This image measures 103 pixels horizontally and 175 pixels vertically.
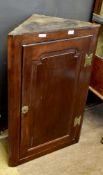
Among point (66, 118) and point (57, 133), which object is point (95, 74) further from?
point (57, 133)

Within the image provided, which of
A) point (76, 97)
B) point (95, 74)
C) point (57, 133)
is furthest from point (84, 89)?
point (57, 133)

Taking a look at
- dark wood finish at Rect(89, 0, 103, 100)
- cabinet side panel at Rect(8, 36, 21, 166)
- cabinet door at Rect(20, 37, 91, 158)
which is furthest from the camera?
dark wood finish at Rect(89, 0, 103, 100)

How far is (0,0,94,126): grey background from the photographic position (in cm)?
151

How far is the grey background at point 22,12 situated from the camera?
1.51 m

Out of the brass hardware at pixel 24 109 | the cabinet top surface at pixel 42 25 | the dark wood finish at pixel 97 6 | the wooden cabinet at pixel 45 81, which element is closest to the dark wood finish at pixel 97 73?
the dark wood finish at pixel 97 6

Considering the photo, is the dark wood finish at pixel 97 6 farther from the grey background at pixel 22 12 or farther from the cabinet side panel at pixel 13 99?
the cabinet side panel at pixel 13 99

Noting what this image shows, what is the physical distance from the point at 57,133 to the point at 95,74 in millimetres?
506

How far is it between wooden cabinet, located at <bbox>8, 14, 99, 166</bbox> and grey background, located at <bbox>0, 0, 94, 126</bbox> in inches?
4.0

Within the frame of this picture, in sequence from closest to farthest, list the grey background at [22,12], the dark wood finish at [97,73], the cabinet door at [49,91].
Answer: the cabinet door at [49,91]
the grey background at [22,12]
the dark wood finish at [97,73]

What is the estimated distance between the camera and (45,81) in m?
1.41

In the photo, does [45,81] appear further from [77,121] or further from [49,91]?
[77,121]

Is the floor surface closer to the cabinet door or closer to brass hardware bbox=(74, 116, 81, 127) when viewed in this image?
the cabinet door

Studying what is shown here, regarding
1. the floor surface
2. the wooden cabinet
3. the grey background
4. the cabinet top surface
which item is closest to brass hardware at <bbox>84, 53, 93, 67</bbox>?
the wooden cabinet

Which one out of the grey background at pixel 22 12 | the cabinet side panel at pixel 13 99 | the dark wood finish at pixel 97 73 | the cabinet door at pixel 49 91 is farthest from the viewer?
the dark wood finish at pixel 97 73
